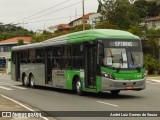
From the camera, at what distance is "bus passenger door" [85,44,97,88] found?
71.1 feet

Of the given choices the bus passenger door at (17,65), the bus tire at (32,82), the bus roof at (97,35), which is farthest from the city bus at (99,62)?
the bus passenger door at (17,65)

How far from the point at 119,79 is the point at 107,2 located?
57.8m

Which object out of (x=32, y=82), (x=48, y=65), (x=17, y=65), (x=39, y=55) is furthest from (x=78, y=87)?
(x=17, y=65)

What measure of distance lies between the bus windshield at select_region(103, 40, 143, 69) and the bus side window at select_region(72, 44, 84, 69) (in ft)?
6.52

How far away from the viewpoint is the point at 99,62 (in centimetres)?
2094

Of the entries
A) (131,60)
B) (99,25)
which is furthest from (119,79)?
(99,25)

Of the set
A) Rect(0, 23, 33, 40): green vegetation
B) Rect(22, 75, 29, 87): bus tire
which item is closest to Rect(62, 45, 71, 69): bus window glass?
Rect(22, 75, 29, 87): bus tire

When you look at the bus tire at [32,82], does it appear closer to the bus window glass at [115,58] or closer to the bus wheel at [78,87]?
the bus wheel at [78,87]

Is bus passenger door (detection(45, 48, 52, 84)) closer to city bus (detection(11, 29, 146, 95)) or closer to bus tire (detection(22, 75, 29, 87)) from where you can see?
city bus (detection(11, 29, 146, 95))

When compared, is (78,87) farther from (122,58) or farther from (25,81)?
(25,81)

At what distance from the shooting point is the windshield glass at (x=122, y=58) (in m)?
20.9

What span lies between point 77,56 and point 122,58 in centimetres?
290

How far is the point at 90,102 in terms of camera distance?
770 inches

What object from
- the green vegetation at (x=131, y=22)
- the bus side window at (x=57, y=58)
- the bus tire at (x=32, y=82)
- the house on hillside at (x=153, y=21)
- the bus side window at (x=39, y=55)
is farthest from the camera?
the house on hillside at (x=153, y=21)
